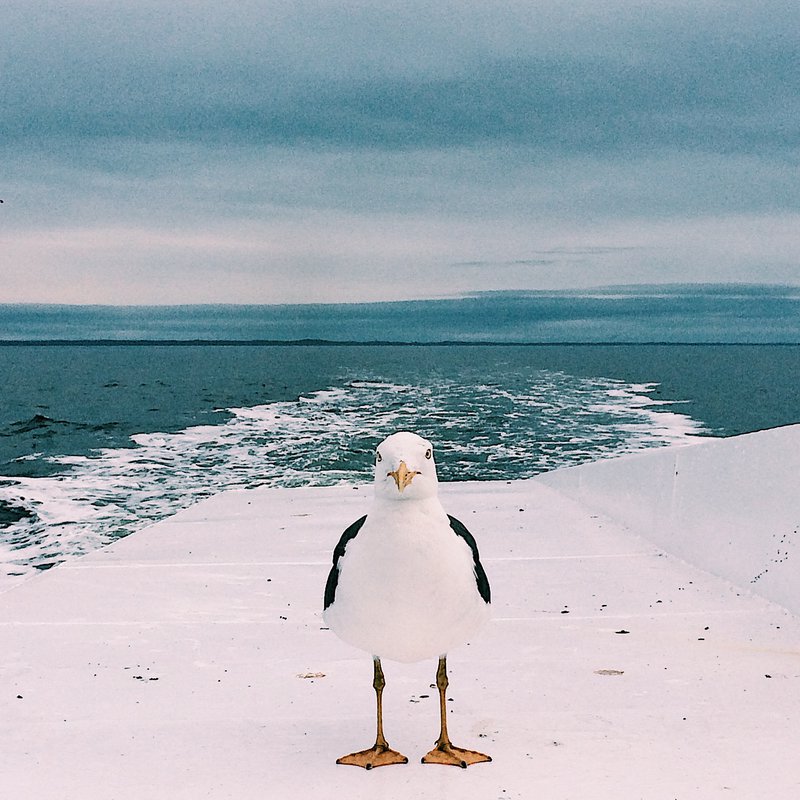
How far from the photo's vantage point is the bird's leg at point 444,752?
2.96 m

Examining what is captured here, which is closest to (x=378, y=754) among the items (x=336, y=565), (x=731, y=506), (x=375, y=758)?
(x=375, y=758)

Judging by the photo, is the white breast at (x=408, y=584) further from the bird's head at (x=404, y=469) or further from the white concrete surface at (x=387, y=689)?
the white concrete surface at (x=387, y=689)

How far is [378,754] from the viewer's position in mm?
3010

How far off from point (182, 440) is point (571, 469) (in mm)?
17485

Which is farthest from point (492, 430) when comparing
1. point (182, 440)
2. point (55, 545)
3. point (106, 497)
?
point (55, 545)

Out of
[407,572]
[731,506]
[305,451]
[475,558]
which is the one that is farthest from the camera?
[305,451]

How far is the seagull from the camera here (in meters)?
2.64

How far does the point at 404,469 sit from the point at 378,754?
1016 mm

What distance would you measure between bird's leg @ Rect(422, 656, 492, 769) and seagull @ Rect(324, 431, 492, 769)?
0.58 ft

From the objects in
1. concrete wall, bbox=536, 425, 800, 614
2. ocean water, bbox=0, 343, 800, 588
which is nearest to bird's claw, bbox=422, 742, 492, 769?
concrete wall, bbox=536, 425, 800, 614

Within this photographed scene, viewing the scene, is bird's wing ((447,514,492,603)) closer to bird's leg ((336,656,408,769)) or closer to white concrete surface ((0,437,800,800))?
bird's leg ((336,656,408,769))

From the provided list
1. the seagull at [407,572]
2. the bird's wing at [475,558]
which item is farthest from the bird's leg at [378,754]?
the bird's wing at [475,558]

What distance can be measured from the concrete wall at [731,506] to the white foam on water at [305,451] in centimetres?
612

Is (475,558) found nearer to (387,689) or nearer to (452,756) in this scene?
(452,756)
